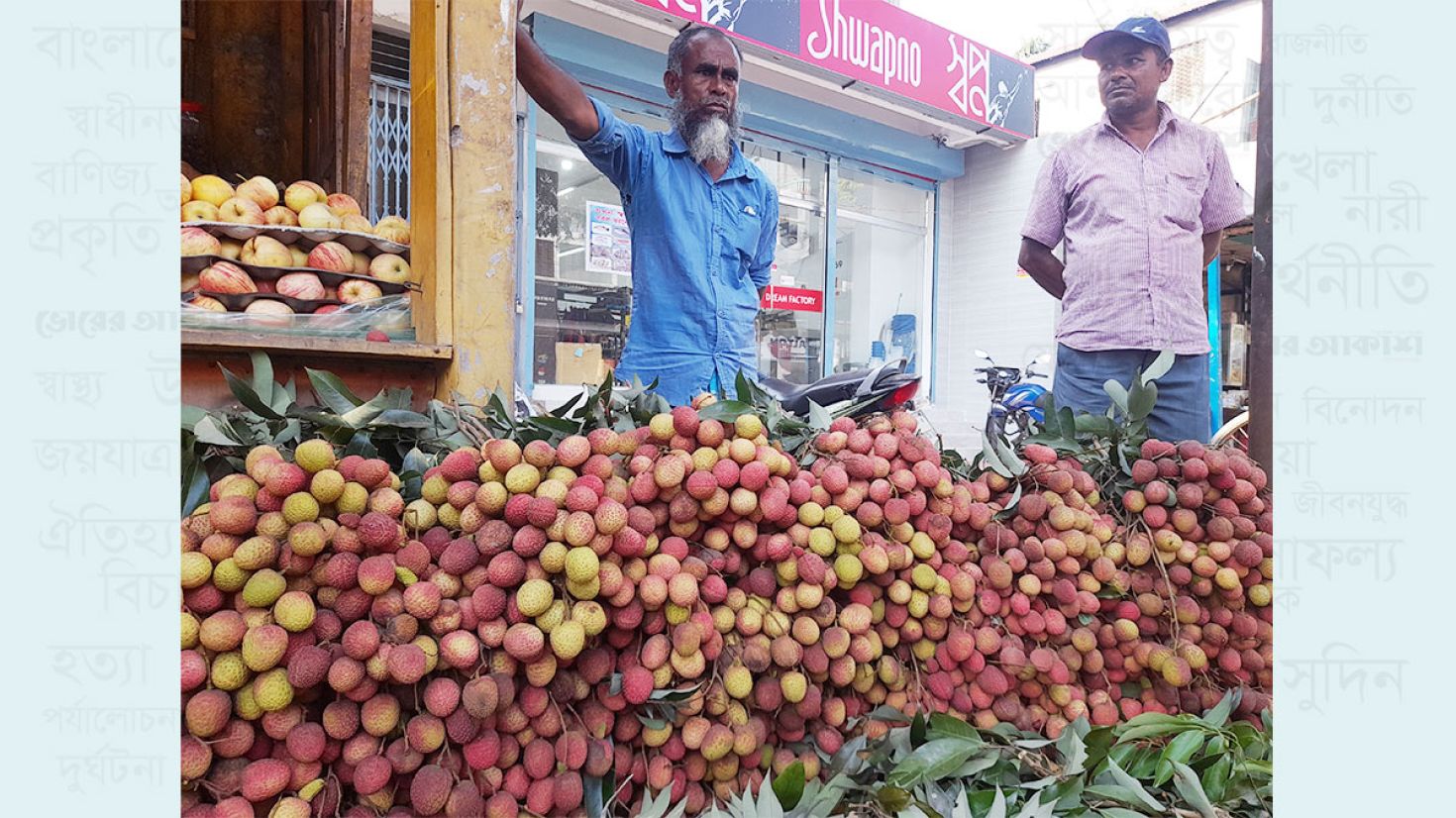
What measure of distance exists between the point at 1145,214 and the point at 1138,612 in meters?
1.74

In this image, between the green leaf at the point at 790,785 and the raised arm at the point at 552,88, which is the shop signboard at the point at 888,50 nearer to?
the raised arm at the point at 552,88

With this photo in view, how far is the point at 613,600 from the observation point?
893 millimetres

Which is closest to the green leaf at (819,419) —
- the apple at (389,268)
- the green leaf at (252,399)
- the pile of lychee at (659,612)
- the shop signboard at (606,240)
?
the pile of lychee at (659,612)

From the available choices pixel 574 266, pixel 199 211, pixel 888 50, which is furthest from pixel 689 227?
pixel 888 50

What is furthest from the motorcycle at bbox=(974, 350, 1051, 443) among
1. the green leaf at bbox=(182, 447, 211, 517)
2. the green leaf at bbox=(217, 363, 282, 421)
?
the green leaf at bbox=(182, 447, 211, 517)

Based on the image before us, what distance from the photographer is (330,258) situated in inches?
63.4

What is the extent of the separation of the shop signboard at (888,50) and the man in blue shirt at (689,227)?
6.65 ft

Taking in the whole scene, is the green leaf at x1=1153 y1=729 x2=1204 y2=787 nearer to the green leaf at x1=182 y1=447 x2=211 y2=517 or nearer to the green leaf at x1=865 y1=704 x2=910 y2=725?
the green leaf at x1=865 y1=704 x2=910 y2=725

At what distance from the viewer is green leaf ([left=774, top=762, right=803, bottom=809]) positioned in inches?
37.6

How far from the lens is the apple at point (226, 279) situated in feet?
4.82

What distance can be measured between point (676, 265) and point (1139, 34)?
5.40 ft

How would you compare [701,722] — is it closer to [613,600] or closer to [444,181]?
[613,600]

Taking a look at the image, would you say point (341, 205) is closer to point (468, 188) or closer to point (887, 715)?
point (468, 188)

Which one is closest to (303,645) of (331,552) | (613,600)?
(331,552)
